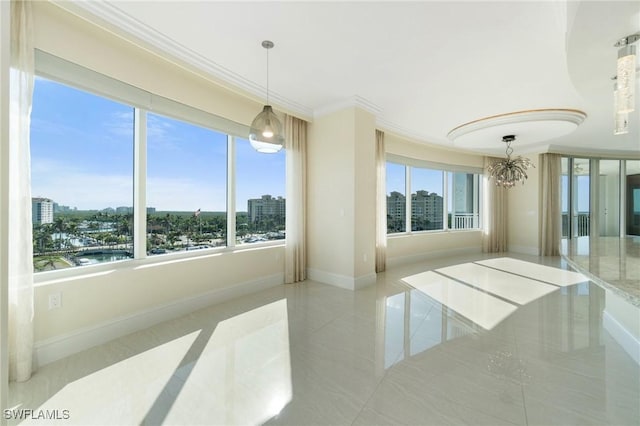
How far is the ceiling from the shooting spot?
2.27m

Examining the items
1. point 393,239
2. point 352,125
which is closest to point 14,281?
point 352,125

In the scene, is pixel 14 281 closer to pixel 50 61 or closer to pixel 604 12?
pixel 50 61

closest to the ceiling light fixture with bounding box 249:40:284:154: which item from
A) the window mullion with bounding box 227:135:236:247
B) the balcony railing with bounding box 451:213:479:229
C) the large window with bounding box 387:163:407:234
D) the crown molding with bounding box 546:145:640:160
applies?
the window mullion with bounding box 227:135:236:247

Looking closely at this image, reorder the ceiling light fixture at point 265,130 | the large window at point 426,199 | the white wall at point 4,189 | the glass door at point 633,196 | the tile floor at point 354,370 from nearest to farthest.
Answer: the white wall at point 4,189 < the tile floor at point 354,370 < the ceiling light fixture at point 265,130 < the large window at point 426,199 < the glass door at point 633,196

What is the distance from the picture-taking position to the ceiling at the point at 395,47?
2.27 meters

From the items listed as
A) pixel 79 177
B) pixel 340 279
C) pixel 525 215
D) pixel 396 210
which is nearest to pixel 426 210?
pixel 396 210

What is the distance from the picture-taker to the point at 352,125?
425 cm

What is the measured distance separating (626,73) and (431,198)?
16.9ft

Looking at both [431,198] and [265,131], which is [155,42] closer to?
[265,131]

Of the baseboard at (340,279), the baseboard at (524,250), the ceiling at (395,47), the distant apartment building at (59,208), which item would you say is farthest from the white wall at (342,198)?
the baseboard at (524,250)

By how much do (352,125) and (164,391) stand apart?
12.8 ft

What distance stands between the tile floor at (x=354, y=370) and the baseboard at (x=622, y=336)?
0.23 feet

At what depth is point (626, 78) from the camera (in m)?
2.12

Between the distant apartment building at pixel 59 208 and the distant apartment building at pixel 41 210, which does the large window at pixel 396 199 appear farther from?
the distant apartment building at pixel 41 210
